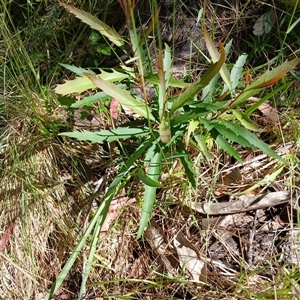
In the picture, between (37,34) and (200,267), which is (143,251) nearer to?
(200,267)

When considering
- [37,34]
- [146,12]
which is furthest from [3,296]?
[146,12]

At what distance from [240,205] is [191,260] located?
9.0 inches

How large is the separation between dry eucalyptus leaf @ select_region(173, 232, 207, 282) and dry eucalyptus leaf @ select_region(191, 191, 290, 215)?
11cm

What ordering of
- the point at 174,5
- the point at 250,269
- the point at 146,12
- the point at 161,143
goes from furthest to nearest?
the point at 146,12
the point at 174,5
the point at 250,269
the point at 161,143

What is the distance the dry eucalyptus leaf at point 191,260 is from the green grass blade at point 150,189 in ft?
0.81

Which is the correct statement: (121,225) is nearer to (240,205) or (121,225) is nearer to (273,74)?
(240,205)

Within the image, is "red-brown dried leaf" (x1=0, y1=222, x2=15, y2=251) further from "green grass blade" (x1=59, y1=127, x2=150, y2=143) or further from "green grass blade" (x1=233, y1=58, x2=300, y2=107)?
"green grass blade" (x1=233, y1=58, x2=300, y2=107)

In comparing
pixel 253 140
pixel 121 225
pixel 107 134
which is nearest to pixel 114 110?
pixel 107 134

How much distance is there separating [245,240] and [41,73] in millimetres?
918

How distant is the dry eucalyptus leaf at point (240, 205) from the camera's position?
146 centimetres

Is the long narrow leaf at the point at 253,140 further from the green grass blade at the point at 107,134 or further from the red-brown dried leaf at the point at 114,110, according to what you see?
the red-brown dried leaf at the point at 114,110

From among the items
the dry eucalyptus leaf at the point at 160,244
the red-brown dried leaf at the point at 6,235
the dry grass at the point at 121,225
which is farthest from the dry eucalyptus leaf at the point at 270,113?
the red-brown dried leaf at the point at 6,235

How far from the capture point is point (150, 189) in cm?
125

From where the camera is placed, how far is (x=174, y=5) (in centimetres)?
152
